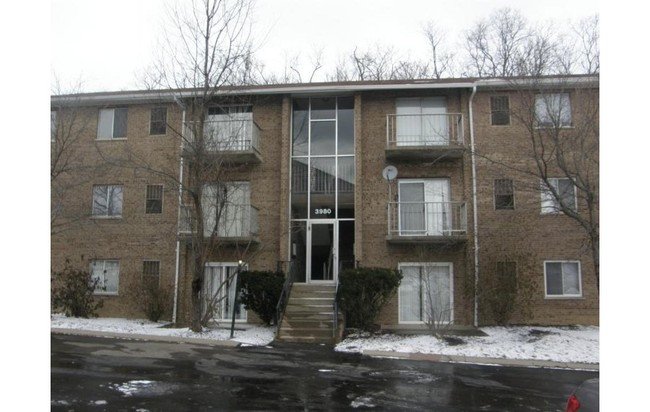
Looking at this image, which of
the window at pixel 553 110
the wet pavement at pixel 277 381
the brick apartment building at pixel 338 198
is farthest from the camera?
the brick apartment building at pixel 338 198

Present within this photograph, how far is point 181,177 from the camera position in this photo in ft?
54.9

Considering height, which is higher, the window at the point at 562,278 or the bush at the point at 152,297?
the window at the point at 562,278

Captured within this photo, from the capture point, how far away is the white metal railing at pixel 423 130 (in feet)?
51.7

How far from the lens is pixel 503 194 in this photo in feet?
51.9

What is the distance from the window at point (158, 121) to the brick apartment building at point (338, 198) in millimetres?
48

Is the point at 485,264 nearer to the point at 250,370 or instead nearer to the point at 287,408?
the point at 250,370

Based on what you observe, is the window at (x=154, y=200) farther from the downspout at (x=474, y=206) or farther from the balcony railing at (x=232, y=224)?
the downspout at (x=474, y=206)

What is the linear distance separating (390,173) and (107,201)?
30.7 ft

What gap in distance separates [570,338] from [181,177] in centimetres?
1202

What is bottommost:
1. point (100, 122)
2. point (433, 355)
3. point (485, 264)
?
point (433, 355)

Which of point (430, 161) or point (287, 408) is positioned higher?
point (430, 161)

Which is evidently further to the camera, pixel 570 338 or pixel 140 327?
pixel 140 327

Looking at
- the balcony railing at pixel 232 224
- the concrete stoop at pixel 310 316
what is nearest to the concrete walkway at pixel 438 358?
the concrete stoop at pixel 310 316

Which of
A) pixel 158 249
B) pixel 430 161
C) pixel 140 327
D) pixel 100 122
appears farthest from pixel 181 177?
pixel 430 161
